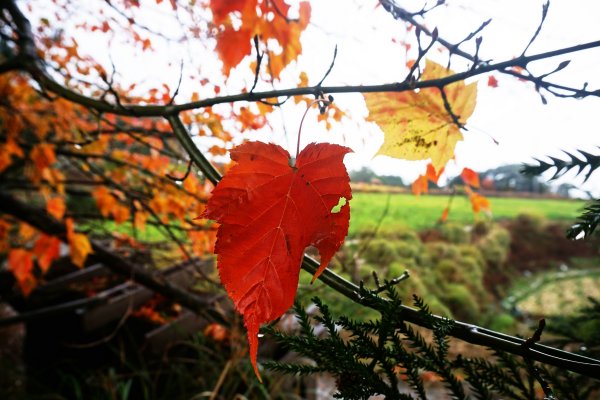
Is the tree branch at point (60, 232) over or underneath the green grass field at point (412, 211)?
over

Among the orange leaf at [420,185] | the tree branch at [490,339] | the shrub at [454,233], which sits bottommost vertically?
the shrub at [454,233]

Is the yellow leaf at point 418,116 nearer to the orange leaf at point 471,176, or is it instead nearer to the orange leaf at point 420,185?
the orange leaf at point 420,185

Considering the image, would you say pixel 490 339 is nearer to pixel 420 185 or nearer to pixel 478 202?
pixel 420 185

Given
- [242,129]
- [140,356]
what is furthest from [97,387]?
A: [242,129]

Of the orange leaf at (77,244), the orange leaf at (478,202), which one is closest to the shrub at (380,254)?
the orange leaf at (478,202)

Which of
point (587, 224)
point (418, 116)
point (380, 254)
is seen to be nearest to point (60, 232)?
point (418, 116)

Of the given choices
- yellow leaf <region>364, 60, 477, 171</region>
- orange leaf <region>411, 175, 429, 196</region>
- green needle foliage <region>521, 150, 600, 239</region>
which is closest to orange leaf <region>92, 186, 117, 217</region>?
orange leaf <region>411, 175, 429, 196</region>

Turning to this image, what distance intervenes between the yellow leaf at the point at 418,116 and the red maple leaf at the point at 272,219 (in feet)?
1.11

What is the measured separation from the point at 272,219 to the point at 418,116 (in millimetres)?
538

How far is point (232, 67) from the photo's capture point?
5.86ft

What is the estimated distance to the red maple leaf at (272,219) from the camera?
1.76 ft

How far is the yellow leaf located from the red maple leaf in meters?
0.34

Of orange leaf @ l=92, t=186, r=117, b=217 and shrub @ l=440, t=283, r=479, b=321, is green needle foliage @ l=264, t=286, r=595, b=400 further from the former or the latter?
shrub @ l=440, t=283, r=479, b=321

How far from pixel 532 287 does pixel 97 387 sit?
7791mm
